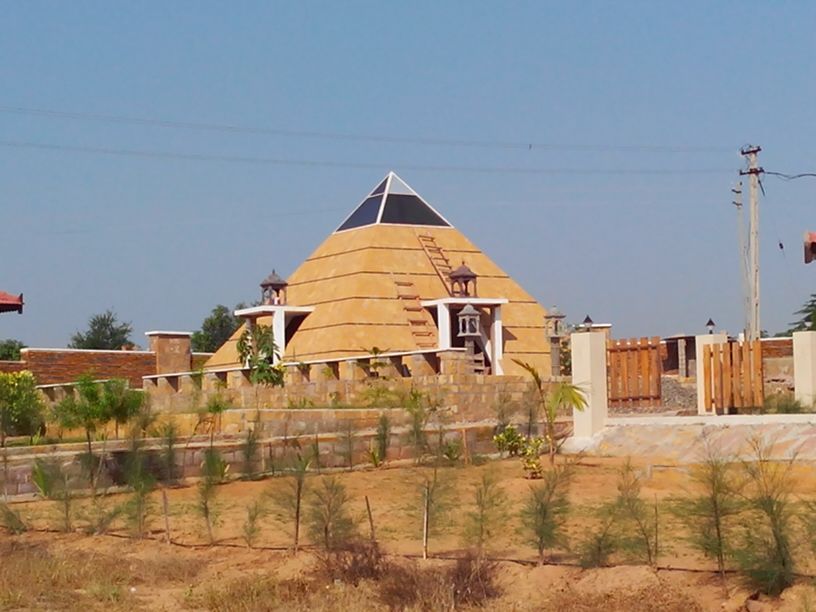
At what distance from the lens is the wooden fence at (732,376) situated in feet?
68.4

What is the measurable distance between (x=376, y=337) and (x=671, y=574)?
77.9 feet

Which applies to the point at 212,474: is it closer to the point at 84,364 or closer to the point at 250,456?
the point at 250,456

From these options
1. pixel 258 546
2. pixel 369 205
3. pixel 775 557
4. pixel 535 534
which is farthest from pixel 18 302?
pixel 775 557

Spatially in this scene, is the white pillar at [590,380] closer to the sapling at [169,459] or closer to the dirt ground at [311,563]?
the dirt ground at [311,563]

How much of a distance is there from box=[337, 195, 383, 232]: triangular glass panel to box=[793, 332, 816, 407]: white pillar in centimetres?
2109

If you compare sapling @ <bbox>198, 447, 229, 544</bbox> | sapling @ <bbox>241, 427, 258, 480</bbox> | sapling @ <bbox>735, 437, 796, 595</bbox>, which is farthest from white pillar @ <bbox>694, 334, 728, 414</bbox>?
sapling @ <bbox>735, 437, 796, 595</bbox>

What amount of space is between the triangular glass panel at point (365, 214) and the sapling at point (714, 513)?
98.0 ft

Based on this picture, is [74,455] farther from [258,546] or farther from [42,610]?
[42,610]

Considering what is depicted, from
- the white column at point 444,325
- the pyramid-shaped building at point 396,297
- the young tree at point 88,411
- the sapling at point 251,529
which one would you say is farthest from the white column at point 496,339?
the sapling at point 251,529

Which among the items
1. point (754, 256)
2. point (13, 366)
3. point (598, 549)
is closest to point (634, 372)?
point (754, 256)

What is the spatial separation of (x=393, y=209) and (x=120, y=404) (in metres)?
21.7

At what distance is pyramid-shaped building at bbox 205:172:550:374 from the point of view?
3394 cm

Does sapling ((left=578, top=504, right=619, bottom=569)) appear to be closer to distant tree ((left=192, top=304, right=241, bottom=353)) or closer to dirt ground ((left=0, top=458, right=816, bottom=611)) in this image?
dirt ground ((left=0, top=458, right=816, bottom=611))

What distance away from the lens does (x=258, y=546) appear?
39.8 feet
